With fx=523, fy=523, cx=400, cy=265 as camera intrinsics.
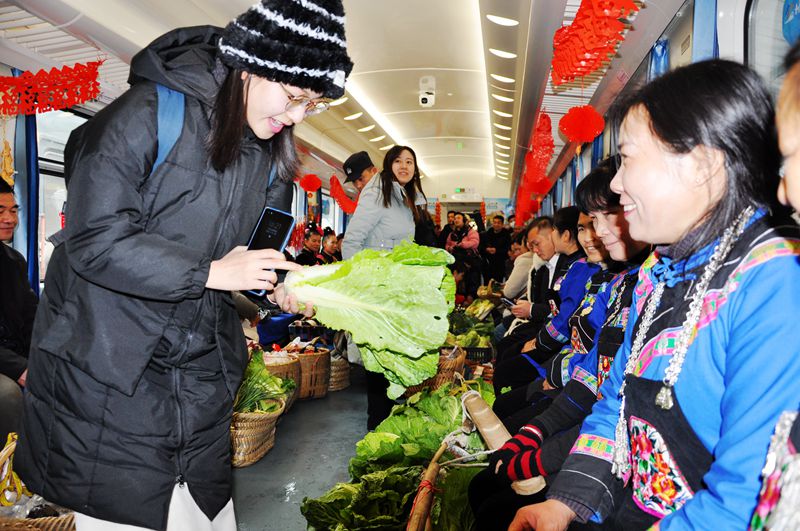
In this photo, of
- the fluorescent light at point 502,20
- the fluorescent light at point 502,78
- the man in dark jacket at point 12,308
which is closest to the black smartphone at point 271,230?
the man in dark jacket at point 12,308

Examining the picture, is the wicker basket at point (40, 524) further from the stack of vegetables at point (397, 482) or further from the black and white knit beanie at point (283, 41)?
the black and white knit beanie at point (283, 41)

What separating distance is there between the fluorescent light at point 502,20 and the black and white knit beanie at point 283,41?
4728 millimetres

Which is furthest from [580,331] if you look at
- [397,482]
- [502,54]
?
[502,54]

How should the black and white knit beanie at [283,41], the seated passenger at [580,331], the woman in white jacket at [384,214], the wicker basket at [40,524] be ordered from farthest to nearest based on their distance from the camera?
the woman in white jacket at [384,214]
the seated passenger at [580,331]
the wicker basket at [40,524]
the black and white knit beanie at [283,41]

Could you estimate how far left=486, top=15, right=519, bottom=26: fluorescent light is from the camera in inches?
220

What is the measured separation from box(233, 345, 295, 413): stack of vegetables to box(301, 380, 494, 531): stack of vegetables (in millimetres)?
1108

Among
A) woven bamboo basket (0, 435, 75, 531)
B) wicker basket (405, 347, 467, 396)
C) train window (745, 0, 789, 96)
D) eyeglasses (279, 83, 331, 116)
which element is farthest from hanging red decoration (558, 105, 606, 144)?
woven bamboo basket (0, 435, 75, 531)

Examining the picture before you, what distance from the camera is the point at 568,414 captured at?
7.11 feet

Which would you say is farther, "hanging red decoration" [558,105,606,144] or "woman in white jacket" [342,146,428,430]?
"hanging red decoration" [558,105,606,144]

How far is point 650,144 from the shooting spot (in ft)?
3.99

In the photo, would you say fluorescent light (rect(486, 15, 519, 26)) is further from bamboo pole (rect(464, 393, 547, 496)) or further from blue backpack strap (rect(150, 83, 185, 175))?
blue backpack strap (rect(150, 83, 185, 175))

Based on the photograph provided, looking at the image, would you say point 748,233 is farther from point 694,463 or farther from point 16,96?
point 16,96

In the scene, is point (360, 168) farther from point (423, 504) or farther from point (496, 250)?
point (496, 250)

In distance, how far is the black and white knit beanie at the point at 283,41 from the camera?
4.47 feet
